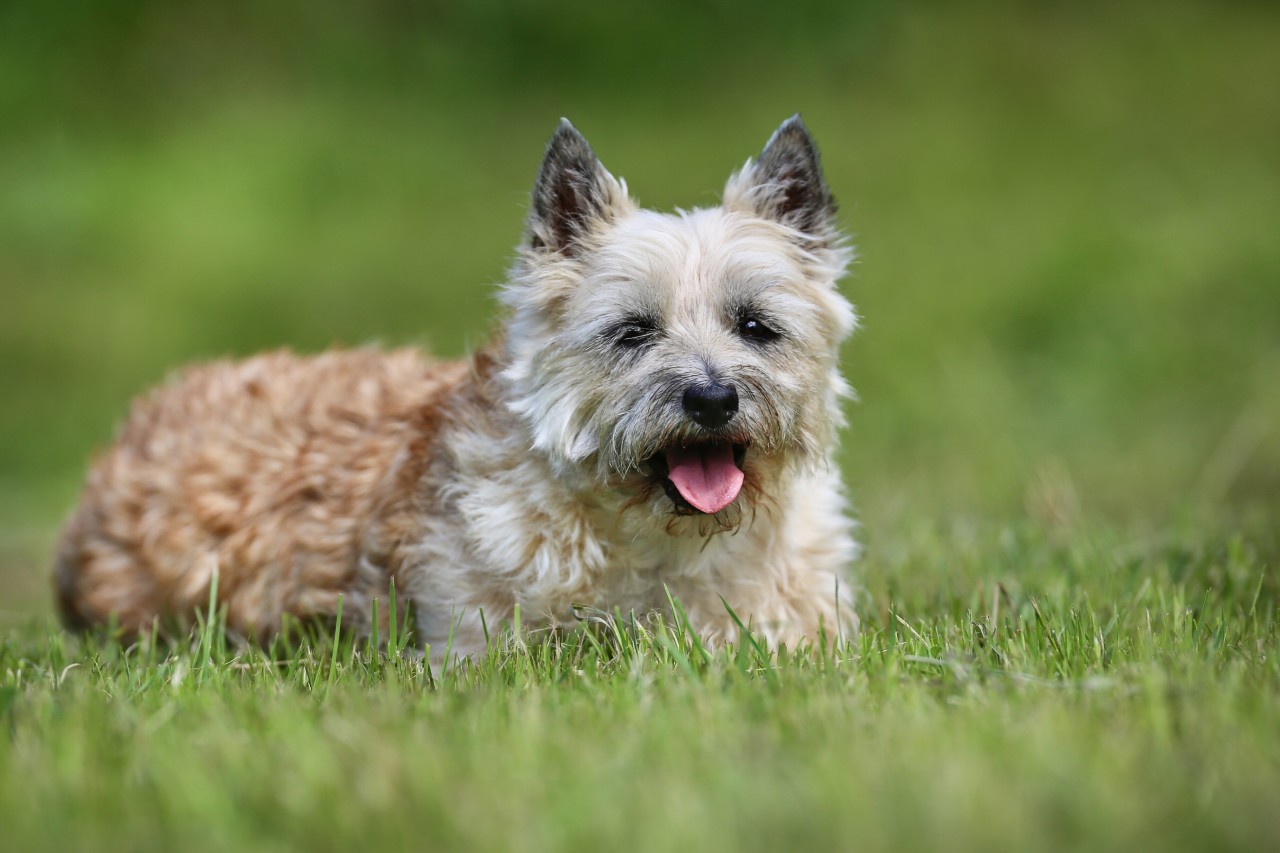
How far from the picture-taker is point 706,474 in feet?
12.7

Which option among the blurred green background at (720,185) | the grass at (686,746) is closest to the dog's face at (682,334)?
the grass at (686,746)

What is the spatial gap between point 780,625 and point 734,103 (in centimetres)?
1517

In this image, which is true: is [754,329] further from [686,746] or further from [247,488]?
[247,488]

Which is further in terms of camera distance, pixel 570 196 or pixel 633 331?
pixel 570 196

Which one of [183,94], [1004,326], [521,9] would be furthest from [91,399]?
[521,9]

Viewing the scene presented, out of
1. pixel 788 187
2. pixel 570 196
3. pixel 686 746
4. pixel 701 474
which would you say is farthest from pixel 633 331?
pixel 686 746

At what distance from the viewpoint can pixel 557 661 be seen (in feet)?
11.1

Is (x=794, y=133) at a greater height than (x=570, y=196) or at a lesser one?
greater

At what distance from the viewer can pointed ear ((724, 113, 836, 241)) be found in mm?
4309

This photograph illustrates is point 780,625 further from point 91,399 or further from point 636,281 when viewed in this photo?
point 91,399

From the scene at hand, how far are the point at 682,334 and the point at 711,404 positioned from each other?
1.06 feet

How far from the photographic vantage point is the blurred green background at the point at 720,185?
9445 mm

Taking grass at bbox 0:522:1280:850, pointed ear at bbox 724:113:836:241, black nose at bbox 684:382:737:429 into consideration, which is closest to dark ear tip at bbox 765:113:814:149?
pointed ear at bbox 724:113:836:241

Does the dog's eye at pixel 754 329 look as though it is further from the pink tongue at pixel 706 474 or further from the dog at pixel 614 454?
the pink tongue at pixel 706 474
